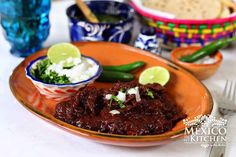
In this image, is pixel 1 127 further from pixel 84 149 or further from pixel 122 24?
pixel 122 24

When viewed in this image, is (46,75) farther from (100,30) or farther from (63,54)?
(100,30)

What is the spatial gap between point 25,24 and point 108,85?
14.9 inches

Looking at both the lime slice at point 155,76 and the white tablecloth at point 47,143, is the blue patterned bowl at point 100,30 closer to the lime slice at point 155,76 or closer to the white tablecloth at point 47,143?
the lime slice at point 155,76

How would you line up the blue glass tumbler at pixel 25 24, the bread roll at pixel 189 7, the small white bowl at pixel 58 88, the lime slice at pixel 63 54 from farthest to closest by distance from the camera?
the bread roll at pixel 189 7 → the blue glass tumbler at pixel 25 24 → the lime slice at pixel 63 54 → the small white bowl at pixel 58 88

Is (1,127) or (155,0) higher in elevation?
(155,0)

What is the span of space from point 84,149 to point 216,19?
706mm

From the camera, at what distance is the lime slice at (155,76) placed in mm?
1282

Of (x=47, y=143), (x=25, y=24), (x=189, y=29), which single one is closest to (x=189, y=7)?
(x=189, y=29)

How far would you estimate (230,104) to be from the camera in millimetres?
1226

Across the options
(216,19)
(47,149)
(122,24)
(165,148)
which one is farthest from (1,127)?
(216,19)

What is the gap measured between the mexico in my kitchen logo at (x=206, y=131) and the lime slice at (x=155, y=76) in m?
0.21

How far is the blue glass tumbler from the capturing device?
1.44 meters

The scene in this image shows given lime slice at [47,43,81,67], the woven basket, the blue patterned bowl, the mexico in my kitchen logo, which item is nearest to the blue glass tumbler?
the blue patterned bowl

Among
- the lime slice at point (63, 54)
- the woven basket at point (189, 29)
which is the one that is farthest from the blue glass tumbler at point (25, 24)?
the woven basket at point (189, 29)
